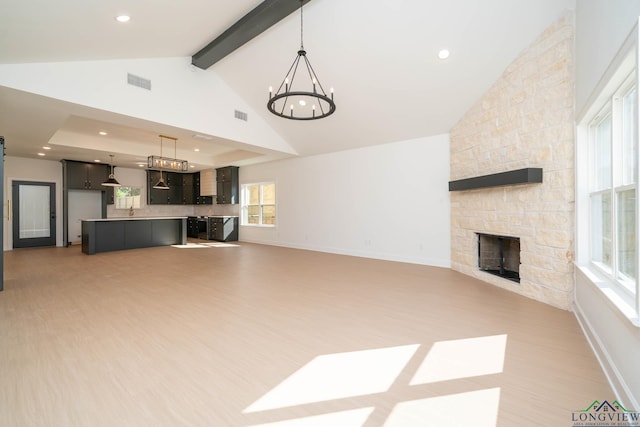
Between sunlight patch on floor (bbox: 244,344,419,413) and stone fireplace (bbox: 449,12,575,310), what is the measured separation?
7.98ft

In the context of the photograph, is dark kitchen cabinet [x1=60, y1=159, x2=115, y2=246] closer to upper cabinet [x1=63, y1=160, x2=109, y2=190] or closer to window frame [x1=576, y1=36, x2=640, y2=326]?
upper cabinet [x1=63, y1=160, x2=109, y2=190]

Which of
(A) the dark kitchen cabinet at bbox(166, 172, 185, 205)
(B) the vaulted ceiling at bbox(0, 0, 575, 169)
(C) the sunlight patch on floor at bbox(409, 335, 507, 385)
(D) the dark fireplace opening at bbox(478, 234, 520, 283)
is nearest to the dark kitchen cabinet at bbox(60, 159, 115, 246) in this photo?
(A) the dark kitchen cabinet at bbox(166, 172, 185, 205)

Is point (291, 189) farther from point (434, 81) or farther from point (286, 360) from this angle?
point (286, 360)

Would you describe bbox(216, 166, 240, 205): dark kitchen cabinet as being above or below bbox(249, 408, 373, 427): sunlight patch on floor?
above

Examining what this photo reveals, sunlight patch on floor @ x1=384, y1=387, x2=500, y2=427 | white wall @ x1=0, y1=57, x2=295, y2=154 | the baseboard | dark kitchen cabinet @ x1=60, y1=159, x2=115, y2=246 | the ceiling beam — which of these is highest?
the ceiling beam

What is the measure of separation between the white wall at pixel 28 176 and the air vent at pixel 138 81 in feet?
21.4

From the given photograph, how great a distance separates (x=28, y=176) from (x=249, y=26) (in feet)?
29.1

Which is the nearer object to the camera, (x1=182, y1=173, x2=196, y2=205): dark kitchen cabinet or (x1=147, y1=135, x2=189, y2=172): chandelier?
(x1=147, y1=135, x2=189, y2=172): chandelier

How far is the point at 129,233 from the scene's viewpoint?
821cm

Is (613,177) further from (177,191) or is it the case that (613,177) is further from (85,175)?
(177,191)

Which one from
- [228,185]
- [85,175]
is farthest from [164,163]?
[85,175]

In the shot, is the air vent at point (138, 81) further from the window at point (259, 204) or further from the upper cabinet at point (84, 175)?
the upper cabinet at point (84, 175)

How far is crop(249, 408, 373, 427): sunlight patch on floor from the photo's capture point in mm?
1532

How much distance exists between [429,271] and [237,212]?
7522mm
